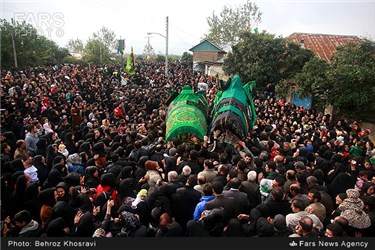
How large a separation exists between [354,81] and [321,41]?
35.4ft

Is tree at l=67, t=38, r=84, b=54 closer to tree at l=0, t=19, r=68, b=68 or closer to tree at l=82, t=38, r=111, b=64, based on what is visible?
tree at l=82, t=38, r=111, b=64

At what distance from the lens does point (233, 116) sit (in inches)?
298

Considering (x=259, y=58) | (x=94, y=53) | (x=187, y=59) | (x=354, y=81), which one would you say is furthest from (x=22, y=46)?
(x=354, y=81)

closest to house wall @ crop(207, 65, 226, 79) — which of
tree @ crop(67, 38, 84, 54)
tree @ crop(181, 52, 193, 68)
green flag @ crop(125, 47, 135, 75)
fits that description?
green flag @ crop(125, 47, 135, 75)

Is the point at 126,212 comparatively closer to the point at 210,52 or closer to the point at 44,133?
the point at 44,133

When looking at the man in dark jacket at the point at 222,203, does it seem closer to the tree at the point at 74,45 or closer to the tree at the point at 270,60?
the tree at the point at 270,60

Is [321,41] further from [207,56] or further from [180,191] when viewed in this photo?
[180,191]

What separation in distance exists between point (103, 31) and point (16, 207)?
171ft

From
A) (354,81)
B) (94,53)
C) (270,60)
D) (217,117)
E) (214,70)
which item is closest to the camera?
(217,117)

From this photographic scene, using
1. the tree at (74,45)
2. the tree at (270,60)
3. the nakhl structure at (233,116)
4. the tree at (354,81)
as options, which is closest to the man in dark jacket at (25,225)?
the nakhl structure at (233,116)

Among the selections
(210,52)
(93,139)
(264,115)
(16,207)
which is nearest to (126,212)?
(16,207)

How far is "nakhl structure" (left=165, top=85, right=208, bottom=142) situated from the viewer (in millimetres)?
7652

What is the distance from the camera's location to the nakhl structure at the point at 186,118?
765cm

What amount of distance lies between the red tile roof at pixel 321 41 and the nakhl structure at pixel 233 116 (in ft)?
43.3
